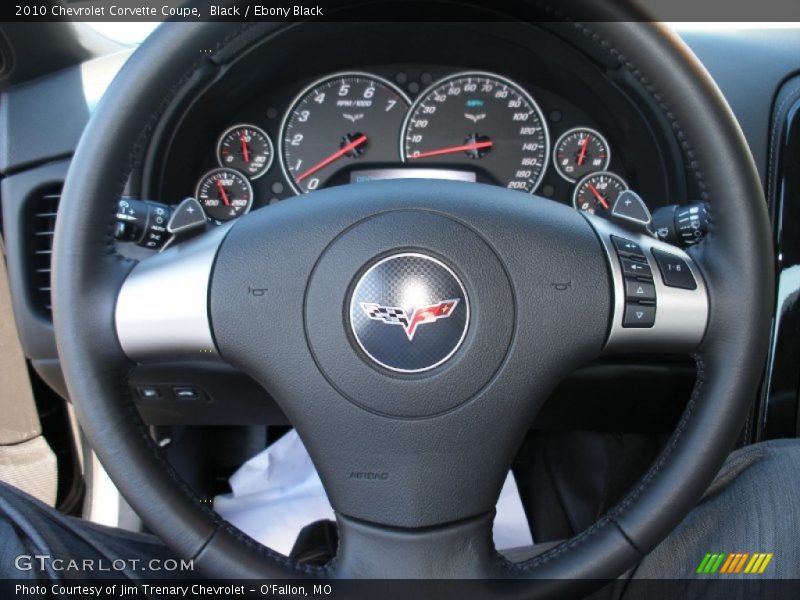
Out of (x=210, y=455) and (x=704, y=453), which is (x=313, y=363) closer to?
(x=704, y=453)

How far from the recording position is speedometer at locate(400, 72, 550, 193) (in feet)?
5.65

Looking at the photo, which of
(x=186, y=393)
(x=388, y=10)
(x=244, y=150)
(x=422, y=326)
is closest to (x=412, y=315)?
(x=422, y=326)

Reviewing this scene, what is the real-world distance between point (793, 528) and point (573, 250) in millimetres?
452

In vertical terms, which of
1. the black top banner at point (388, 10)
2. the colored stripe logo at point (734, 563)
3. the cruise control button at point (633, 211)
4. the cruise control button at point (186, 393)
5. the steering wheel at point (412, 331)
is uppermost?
the black top banner at point (388, 10)

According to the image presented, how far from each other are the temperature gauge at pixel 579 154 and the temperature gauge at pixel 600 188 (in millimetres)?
19

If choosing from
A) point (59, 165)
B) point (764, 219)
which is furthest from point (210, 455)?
point (764, 219)

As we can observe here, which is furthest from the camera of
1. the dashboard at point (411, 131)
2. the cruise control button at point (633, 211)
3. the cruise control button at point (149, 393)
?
the dashboard at point (411, 131)

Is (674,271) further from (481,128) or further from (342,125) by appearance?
(342,125)

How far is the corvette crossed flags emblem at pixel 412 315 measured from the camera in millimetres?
872

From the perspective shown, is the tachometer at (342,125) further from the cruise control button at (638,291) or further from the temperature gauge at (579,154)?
the cruise control button at (638,291)

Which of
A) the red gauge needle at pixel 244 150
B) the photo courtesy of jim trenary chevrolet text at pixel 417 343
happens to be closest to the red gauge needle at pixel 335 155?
the red gauge needle at pixel 244 150

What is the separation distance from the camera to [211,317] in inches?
36.1

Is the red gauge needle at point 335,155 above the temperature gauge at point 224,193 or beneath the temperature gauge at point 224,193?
above

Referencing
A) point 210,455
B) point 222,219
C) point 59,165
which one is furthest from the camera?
point 210,455
